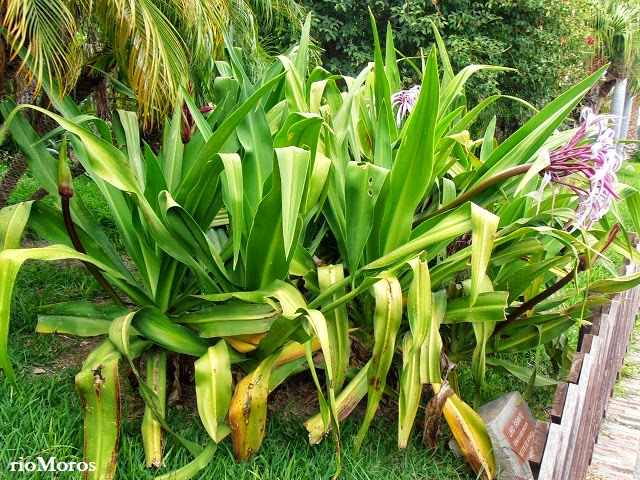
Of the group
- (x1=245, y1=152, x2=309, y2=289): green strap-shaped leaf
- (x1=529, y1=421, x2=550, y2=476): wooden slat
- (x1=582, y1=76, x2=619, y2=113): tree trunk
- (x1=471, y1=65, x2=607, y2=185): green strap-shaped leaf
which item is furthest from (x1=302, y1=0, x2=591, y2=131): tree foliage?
(x1=529, y1=421, x2=550, y2=476): wooden slat

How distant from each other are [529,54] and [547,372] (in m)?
7.30

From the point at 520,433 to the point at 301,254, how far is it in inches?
39.7

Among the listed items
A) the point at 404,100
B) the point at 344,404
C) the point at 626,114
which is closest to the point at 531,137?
the point at 404,100

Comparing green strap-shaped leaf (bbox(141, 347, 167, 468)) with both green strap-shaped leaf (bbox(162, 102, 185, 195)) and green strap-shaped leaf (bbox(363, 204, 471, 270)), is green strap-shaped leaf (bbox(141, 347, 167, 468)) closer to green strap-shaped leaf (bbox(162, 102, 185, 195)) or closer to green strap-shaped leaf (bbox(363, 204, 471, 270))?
green strap-shaped leaf (bbox(162, 102, 185, 195))

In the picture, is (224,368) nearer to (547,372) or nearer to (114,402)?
(114,402)

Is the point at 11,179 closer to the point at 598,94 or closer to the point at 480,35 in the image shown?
the point at 480,35

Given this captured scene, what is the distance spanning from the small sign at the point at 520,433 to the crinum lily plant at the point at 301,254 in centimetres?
10

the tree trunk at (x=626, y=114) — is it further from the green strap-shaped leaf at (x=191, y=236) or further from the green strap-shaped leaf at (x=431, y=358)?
the green strap-shaped leaf at (x=191, y=236)

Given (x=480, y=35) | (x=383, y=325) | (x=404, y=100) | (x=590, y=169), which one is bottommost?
(x=383, y=325)

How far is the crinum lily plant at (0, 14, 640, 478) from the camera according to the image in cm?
189

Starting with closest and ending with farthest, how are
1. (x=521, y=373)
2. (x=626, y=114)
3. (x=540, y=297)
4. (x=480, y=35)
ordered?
1. (x=540, y=297)
2. (x=521, y=373)
3. (x=480, y=35)
4. (x=626, y=114)

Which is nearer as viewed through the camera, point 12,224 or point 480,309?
point 12,224

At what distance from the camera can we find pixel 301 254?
7.30 feet

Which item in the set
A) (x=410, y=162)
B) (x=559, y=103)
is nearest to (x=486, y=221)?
(x=410, y=162)
